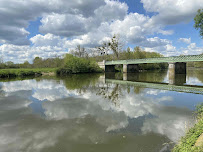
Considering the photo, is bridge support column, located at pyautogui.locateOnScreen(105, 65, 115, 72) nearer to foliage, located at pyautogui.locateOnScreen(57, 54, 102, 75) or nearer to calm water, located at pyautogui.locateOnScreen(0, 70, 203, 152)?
foliage, located at pyautogui.locateOnScreen(57, 54, 102, 75)

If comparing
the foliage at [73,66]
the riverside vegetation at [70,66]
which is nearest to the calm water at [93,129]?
the riverside vegetation at [70,66]

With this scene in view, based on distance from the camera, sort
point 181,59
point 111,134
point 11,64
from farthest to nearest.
→ point 11,64
point 181,59
point 111,134

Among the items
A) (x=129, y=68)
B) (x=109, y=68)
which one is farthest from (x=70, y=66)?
(x=129, y=68)

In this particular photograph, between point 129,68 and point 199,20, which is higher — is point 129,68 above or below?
below

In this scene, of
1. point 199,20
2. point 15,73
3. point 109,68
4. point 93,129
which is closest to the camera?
point 93,129

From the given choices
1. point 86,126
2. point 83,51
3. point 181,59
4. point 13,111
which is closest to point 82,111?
point 86,126

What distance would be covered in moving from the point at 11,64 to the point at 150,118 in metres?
→ 73.7

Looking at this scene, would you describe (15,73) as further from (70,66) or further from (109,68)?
(109,68)

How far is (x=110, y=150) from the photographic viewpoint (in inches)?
199

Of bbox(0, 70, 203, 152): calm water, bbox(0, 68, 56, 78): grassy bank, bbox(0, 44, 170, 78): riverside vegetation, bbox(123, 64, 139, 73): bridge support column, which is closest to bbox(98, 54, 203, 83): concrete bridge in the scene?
bbox(123, 64, 139, 73): bridge support column

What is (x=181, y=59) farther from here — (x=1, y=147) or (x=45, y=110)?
(x=1, y=147)

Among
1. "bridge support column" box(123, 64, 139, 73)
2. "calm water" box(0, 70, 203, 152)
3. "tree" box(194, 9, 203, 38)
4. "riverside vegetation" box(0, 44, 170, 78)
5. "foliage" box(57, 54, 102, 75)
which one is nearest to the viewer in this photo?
"calm water" box(0, 70, 203, 152)

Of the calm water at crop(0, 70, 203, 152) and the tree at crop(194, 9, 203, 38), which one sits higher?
the tree at crop(194, 9, 203, 38)

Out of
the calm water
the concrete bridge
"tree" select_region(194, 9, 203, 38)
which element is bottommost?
the calm water
